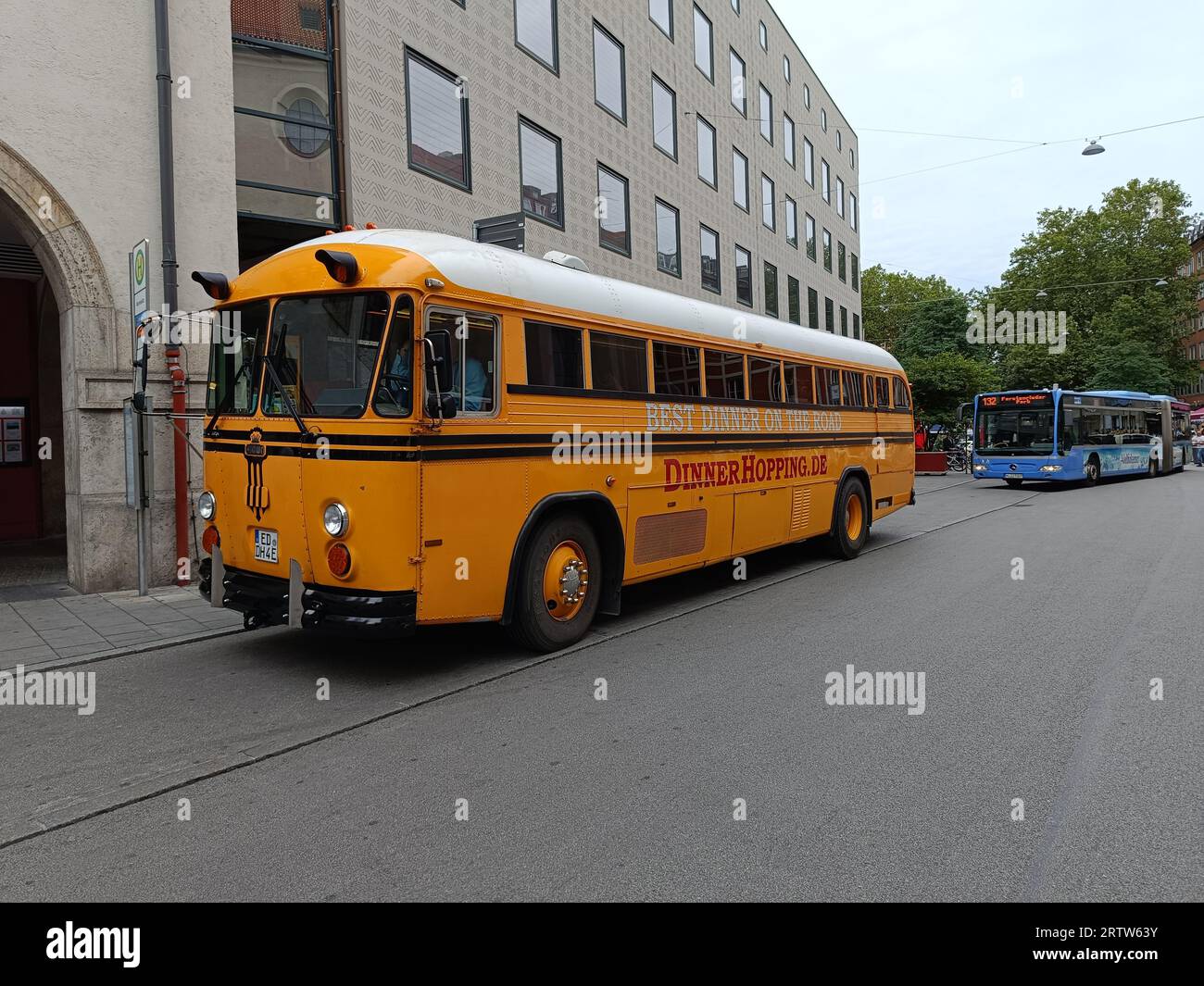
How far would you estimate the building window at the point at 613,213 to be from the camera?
18.5 metres

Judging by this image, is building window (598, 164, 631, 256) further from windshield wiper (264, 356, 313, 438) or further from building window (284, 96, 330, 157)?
windshield wiper (264, 356, 313, 438)

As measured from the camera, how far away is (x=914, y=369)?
38.1 meters

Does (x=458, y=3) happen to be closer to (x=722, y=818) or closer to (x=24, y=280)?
(x=24, y=280)

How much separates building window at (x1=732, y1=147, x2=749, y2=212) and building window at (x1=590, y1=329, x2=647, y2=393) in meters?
20.5

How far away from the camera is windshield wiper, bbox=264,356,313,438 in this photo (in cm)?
559

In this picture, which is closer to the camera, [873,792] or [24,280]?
[873,792]

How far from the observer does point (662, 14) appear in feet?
71.7

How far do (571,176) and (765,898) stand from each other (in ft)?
53.9

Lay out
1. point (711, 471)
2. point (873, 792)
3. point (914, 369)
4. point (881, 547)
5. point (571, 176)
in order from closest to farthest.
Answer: point (873, 792) → point (711, 471) → point (881, 547) → point (571, 176) → point (914, 369)

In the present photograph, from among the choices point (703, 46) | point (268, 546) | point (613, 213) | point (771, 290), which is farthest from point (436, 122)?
point (771, 290)

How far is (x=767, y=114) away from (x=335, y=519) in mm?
28923

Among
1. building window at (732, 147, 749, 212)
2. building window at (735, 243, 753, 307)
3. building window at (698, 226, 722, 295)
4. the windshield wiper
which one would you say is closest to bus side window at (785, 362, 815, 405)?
the windshield wiper

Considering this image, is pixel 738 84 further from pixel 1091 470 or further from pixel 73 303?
pixel 73 303
